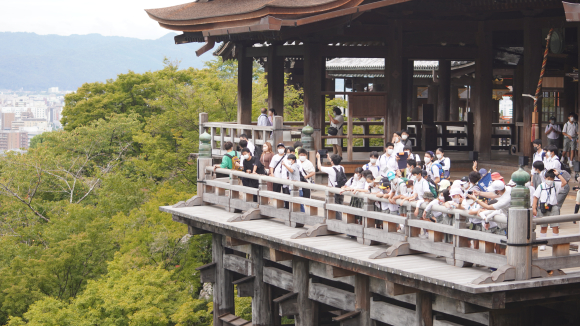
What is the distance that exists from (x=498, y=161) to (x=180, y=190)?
14.3 m

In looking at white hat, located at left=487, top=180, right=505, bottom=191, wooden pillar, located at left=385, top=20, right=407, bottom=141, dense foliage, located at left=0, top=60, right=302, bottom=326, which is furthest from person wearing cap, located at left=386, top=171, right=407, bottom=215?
dense foliage, located at left=0, top=60, right=302, bottom=326

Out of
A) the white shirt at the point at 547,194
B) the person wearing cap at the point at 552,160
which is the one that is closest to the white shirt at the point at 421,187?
the white shirt at the point at 547,194

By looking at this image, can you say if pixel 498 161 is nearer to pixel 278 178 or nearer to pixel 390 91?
pixel 390 91

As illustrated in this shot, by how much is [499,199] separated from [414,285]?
5.13ft

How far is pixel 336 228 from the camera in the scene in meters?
11.7

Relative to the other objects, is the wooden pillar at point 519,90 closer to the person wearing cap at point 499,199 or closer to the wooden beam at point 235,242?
the wooden beam at point 235,242

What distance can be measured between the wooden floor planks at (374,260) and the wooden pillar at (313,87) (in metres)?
4.06

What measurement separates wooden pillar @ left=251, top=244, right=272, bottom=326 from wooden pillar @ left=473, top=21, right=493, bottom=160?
7090 millimetres

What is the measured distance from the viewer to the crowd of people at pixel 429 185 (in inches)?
365

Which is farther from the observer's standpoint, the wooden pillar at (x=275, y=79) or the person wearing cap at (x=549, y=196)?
the wooden pillar at (x=275, y=79)

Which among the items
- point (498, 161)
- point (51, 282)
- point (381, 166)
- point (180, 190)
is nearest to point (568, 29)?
point (498, 161)

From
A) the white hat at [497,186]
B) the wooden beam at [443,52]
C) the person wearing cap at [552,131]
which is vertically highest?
the wooden beam at [443,52]

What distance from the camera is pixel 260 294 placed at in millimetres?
14203

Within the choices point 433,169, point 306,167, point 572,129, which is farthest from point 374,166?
point 572,129
